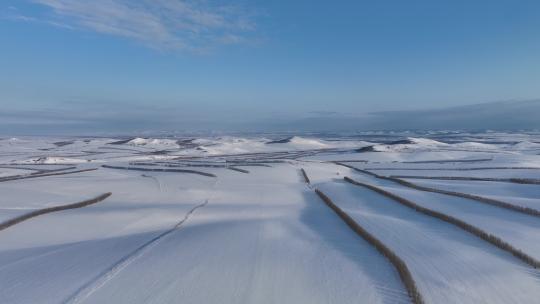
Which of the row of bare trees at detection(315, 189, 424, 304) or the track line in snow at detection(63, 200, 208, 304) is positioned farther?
the track line in snow at detection(63, 200, 208, 304)

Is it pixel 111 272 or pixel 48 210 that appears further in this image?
pixel 48 210

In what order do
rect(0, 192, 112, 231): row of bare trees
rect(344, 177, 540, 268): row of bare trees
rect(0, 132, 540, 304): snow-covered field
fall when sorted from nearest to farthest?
rect(0, 132, 540, 304): snow-covered field, rect(344, 177, 540, 268): row of bare trees, rect(0, 192, 112, 231): row of bare trees

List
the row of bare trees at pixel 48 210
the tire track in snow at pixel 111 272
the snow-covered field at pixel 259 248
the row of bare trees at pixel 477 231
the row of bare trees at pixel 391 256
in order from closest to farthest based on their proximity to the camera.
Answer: the row of bare trees at pixel 391 256
the tire track in snow at pixel 111 272
the snow-covered field at pixel 259 248
the row of bare trees at pixel 477 231
the row of bare trees at pixel 48 210

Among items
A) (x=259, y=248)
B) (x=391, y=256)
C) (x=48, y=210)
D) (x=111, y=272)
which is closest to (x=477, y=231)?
(x=391, y=256)

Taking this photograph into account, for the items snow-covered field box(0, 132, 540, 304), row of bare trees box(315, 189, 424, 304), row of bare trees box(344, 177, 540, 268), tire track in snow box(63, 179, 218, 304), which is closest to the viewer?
row of bare trees box(315, 189, 424, 304)

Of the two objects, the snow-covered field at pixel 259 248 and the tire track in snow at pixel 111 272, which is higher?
the tire track in snow at pixel 111 272

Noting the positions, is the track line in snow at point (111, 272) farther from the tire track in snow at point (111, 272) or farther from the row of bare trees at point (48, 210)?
the row of bare trees at point (48, 210)

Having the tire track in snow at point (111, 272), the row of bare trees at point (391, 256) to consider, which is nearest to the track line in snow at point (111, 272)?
the tire track in snow at point (111, 272)

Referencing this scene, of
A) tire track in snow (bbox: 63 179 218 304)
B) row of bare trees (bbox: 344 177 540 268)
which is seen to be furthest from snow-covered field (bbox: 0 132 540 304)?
row of bare trees (bbox: 344 177 540 268)

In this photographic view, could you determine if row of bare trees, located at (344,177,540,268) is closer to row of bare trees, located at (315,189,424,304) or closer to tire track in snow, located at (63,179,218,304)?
row of bare trees, located at (315,189,424,304)

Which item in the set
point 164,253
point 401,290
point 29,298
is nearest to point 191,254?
point 164,253

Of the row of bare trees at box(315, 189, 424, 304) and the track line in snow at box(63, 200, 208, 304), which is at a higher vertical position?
the track line in snow at box(63, 200, 208, 304)

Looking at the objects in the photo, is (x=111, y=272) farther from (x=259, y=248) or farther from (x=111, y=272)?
(x=259, y=248)
